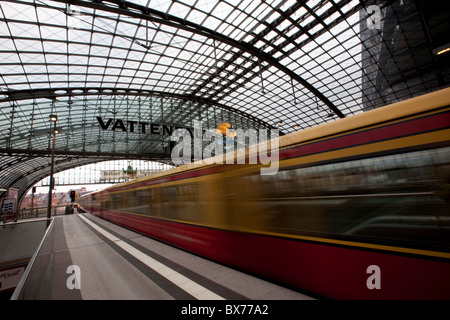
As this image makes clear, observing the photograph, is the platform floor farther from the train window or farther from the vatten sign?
the vatten sign

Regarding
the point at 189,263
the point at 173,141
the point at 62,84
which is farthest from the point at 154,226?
the point at 173,141

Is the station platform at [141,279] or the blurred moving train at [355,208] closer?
the blurred moving train at [355,208]

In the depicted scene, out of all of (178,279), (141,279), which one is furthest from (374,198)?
(141,279)

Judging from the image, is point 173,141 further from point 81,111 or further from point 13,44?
point 13,44

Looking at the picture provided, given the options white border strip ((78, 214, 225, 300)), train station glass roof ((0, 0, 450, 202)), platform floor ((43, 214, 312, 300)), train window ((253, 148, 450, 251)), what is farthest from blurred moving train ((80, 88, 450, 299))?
train station glass roof ((0, 0, 450, 202))

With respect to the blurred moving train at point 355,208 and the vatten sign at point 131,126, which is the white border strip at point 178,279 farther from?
the vatten sign at point 131,126

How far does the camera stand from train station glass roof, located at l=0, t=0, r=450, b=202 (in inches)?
619

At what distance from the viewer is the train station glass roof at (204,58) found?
51.6ft

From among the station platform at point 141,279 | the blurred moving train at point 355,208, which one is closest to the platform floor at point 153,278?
the station platform at point 141,279

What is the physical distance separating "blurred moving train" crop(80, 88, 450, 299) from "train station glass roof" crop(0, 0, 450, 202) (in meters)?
16.4

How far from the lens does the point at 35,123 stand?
2884 cm

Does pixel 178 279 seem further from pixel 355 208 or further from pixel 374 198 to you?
pixel 374 198
